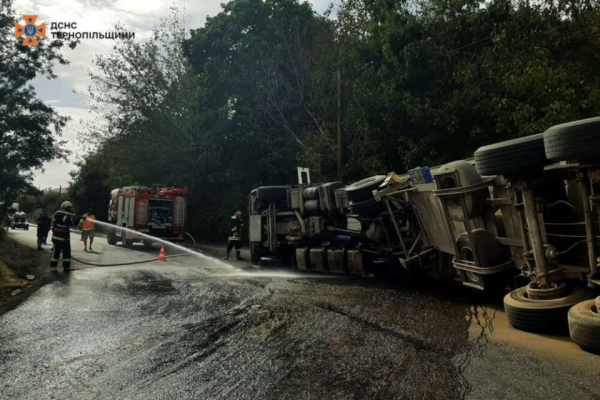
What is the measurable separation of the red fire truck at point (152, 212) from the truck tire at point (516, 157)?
1910 centimetres

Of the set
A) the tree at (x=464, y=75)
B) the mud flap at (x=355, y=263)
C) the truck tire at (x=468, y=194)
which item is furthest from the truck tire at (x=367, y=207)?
the tree at (x=464, y=75)

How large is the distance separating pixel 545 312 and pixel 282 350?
252 cm

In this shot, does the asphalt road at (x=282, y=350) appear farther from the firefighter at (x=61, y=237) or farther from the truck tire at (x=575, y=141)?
the firefighter at (x=61, y=237)

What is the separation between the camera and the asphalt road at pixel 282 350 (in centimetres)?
353

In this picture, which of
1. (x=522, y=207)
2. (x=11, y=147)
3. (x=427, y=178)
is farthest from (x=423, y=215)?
(x=11, y=147)

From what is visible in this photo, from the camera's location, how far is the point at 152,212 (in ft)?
74.1

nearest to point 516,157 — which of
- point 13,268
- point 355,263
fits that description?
point 355,263

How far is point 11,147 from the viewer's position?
1852 cm

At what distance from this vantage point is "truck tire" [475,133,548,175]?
468 cm

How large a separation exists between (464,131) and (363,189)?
728 cm

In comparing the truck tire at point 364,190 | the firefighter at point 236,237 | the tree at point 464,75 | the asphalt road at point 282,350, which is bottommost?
the asphalt road at point 282,350

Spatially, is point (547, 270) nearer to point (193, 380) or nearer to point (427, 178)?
point (427, 178)

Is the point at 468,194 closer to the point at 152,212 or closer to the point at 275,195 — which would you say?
the point at 275,195

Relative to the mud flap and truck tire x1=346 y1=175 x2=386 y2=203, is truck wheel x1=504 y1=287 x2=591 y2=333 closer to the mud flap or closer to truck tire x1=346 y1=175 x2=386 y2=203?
truck tire x1=346 y1=175 x2=386 y2=203
